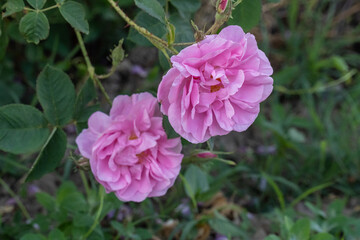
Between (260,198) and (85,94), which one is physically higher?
(85,94)

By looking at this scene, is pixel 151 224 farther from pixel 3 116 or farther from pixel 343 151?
pixel 343 151

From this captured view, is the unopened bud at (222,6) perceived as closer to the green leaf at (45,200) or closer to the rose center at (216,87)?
the rose center at (216,87)

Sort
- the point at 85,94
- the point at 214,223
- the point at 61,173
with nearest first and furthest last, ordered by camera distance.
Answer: the point at 85,94, the point at 214,223, the point at 61,173

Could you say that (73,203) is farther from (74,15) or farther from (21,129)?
(74,15)

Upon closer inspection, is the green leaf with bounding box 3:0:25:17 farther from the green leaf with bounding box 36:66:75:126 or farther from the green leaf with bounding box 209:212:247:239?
the green leaf with bounding box 209:212:247:239

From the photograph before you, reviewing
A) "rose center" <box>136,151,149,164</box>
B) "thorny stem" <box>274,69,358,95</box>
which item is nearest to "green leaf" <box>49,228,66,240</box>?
"rose center" <box>136,151,149,164</box>

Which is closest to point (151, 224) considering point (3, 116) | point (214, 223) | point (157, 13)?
point (214, 223)

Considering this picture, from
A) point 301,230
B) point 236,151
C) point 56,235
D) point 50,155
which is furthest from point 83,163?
point 236,151
